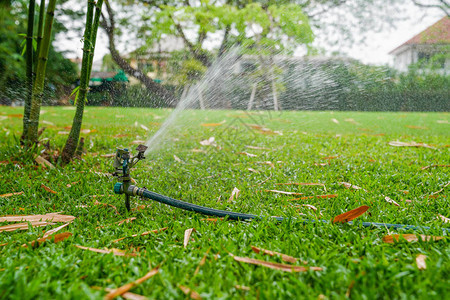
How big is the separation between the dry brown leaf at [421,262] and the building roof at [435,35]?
8298 millimetres

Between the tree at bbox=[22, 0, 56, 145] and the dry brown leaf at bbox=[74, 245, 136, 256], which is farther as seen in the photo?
the tree at bbox=[22, 0, 56, 145]

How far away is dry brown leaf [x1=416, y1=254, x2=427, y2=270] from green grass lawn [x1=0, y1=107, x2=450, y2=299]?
1 cm

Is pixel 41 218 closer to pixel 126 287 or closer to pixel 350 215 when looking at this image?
pixel 126 287

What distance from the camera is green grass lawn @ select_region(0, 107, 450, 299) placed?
92 centimetres

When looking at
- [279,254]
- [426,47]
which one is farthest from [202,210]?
[426,47]

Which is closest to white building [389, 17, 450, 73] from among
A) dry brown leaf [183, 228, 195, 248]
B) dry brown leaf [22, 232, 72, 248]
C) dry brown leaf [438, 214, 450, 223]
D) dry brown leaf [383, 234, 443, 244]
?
dry brown leaf [438, 214, 450, 223]

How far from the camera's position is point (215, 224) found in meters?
1.40

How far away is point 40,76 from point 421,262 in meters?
2.39

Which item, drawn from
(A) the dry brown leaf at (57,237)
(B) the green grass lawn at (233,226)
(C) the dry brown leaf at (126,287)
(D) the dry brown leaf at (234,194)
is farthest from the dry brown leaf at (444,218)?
(A) the dry brown leaf at (57,237)

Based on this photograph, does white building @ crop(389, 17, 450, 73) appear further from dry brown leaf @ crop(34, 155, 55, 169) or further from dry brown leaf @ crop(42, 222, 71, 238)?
dry brown leaf @ crop(42, 222, 71, 238)

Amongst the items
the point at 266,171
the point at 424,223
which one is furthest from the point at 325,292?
the point at 266,171

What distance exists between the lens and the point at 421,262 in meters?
1.01

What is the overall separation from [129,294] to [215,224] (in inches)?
22.3

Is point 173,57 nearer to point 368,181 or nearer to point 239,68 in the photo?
point 239,68
